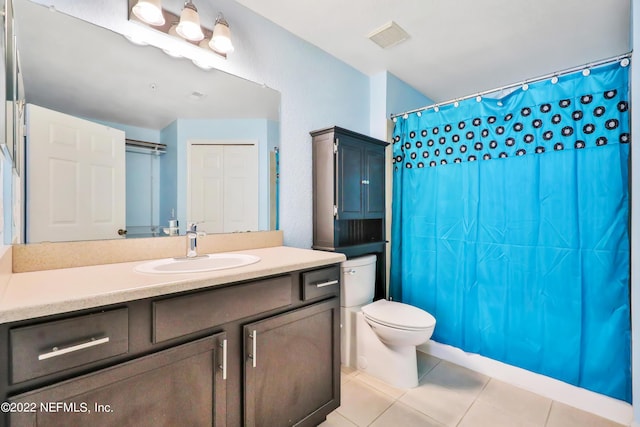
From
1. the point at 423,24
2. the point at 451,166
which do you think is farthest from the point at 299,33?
the point at 451,166

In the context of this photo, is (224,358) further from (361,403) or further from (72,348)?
(361,403)

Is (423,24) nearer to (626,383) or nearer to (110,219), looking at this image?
(110,219)

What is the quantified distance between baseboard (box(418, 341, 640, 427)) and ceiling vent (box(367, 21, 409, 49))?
2.25 m

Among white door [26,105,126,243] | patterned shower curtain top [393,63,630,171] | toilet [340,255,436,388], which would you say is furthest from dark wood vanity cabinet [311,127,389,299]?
white door [26,105,126,243]

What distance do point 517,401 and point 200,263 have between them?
1957 mm

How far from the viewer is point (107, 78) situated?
1309 mm

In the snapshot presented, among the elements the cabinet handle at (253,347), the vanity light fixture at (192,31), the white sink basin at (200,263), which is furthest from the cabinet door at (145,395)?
the vanity light fixture at (192,31)

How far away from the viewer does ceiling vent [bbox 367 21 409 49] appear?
1916 mm

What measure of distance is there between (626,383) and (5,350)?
2.57 m

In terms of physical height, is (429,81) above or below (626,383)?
above

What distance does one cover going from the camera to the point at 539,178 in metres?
1.78

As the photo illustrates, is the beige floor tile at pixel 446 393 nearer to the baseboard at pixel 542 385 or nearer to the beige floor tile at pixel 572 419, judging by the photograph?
the baseboard at pixel 542 385

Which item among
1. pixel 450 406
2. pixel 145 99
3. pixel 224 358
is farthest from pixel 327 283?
pixel 145 99

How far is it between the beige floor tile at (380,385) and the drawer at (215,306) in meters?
1.03
